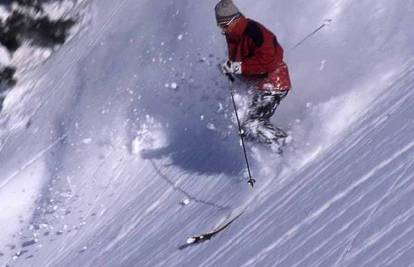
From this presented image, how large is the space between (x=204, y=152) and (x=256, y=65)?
2175mm

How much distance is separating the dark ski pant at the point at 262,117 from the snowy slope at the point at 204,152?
1.08 ft

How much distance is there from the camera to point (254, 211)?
755 centimetres

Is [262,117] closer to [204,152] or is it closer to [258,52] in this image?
[258,52]

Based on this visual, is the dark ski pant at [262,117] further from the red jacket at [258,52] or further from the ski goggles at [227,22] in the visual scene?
the ski goggles at [227,22]

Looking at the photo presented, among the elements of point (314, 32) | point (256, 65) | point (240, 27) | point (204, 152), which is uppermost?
point (240, 27)

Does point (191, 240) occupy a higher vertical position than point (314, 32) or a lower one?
higher

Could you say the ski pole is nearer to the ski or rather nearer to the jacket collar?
the jacket collar

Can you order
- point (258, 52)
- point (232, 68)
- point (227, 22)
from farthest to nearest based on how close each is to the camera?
point (232, 68)
point (258, 52)
point (227, 22)

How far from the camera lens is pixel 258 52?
7.36 meters

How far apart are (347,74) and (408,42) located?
744 millimetres

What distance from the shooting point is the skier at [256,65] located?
Result: 7246mm

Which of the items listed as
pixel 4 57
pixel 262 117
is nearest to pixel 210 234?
pixel 262 117

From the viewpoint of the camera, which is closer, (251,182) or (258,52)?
(258,52)

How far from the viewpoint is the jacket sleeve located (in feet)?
24.1
